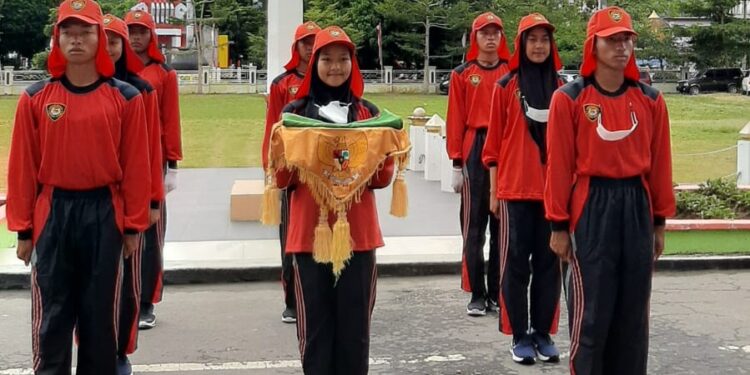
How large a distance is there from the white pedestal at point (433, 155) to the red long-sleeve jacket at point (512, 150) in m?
7.77

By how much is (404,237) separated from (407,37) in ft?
123

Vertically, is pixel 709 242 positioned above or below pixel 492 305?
above

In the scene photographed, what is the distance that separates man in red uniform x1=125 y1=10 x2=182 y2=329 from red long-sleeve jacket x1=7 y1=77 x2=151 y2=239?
198 cm

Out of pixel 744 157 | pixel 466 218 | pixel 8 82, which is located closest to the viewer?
pixel 466 218

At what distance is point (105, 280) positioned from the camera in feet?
13.6

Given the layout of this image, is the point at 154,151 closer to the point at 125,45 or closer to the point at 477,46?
the point at 125,45

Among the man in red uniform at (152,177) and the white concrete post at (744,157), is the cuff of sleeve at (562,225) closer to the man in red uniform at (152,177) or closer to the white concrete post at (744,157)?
the man in red uniform at (152,177)

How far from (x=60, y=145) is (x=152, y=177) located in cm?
64

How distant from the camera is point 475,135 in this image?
635 centimetres

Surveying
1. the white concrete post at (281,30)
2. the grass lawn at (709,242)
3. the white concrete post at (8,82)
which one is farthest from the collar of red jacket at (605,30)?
the white concrete post at (8,82)

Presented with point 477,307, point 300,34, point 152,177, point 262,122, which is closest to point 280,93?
point 300,34

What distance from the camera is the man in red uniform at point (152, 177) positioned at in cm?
472

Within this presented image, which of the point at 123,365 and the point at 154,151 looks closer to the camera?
the point at 154,151

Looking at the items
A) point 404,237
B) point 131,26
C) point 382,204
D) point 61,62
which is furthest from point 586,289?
point 382,204
